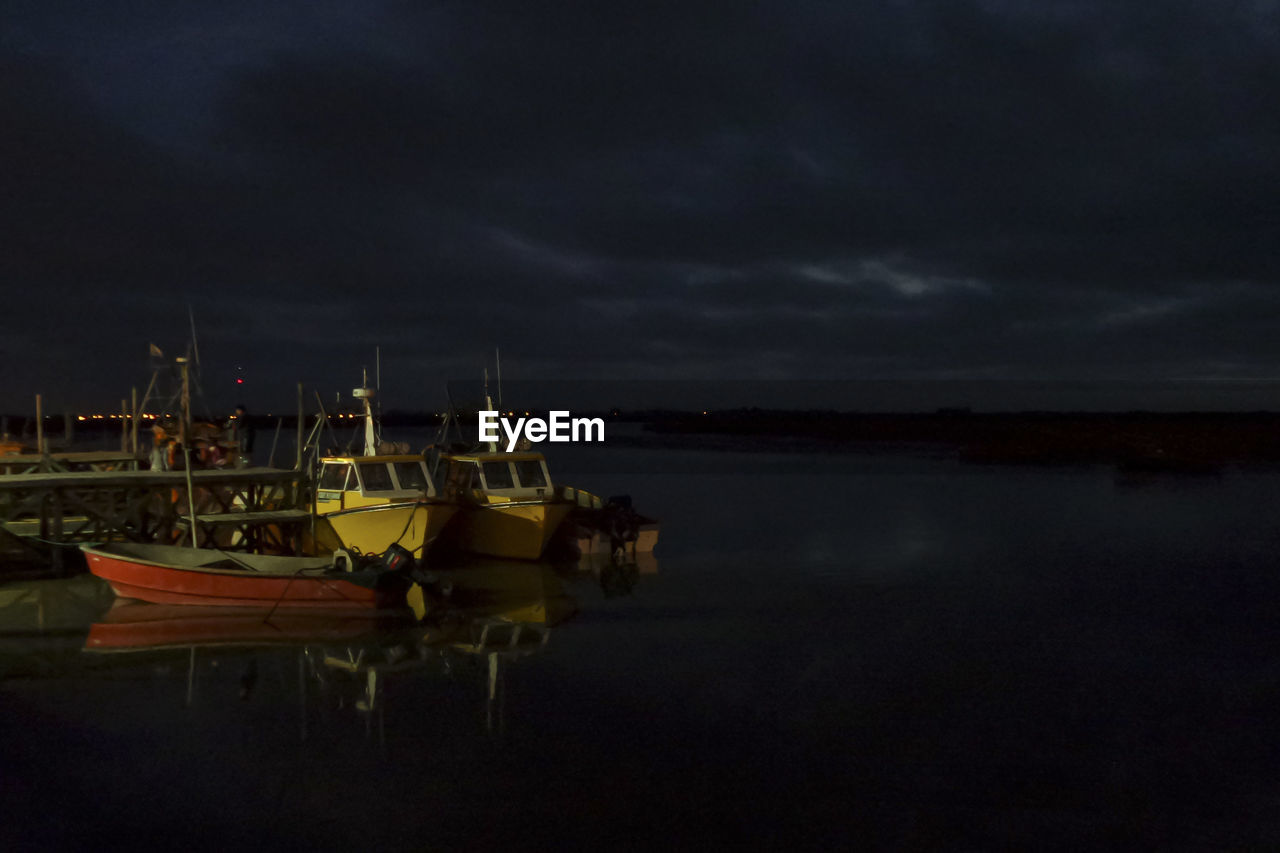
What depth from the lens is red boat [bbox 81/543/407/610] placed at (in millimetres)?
16984

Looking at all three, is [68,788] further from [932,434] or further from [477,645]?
[932,434]

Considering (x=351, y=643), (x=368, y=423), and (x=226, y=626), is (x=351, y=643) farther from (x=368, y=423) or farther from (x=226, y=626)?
(x=368, y=423)

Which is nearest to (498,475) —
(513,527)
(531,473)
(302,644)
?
(531,473)

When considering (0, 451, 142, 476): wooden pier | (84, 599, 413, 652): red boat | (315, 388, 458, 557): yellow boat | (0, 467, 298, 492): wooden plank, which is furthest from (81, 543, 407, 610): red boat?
(0, 451, 142, 476): wooden pier

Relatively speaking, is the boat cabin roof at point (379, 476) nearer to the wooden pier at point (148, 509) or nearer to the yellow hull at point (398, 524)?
the yellow hull at point (398, 524)

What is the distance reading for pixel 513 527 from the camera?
2378 cm

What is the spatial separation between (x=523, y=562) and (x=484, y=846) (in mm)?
16251

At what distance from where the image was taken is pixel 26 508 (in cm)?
2180

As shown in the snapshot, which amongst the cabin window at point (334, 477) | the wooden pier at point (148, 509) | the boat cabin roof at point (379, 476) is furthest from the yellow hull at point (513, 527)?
the wooden pier at point (148, 509)

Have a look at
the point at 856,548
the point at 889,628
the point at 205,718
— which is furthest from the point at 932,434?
the point at 205,718

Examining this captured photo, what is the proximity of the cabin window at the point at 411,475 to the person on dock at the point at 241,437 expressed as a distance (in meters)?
4.59

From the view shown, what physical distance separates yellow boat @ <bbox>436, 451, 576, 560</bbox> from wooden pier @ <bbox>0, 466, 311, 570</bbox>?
3.87 metres

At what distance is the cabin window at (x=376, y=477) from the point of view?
22688mm

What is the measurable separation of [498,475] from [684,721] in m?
13.3
